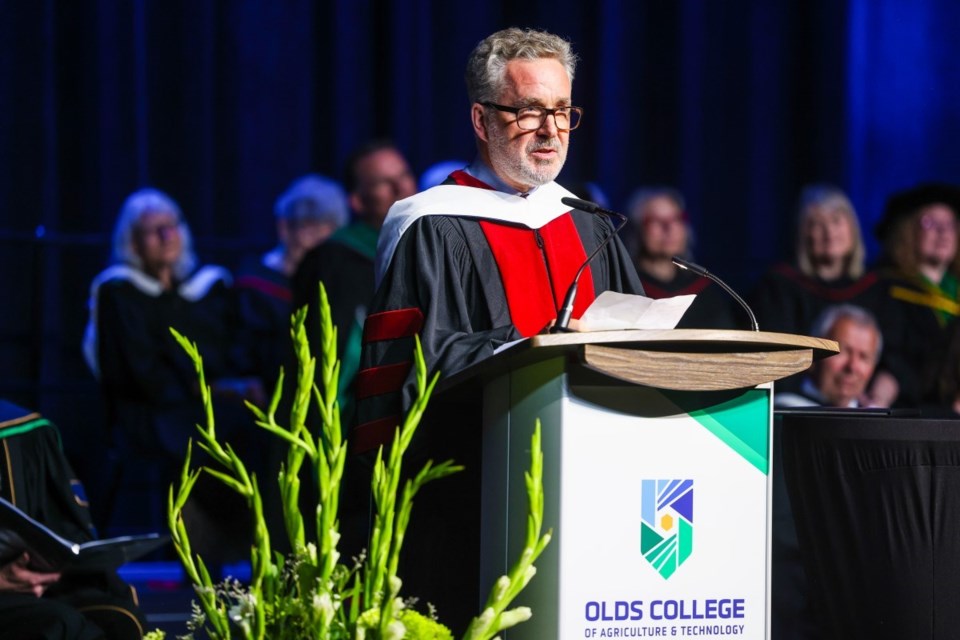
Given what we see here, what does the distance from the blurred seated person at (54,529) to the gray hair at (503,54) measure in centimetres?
143

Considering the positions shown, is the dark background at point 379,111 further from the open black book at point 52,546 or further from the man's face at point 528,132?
the man's face at point 528,132

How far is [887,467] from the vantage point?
10.1 ft

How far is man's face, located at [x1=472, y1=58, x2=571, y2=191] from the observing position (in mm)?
3252

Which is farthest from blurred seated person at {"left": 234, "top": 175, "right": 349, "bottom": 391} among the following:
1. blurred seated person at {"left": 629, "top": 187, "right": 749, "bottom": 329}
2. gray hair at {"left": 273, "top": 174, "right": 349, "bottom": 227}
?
blurred seated person at {"left": 629, "top": 187, "right": 749, "bottom": 329}

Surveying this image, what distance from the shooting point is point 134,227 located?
21.1 ft

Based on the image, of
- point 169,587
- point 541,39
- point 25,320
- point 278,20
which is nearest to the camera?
point 541,39

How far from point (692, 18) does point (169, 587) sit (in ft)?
13.5

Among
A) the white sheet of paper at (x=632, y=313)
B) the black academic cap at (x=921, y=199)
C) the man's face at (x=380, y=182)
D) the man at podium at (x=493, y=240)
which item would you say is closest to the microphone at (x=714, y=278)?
the white sheet of paper at (x=632, y=313)

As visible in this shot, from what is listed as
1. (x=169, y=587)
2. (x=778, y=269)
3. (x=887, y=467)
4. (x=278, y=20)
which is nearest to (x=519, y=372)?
(x=887, y=467)

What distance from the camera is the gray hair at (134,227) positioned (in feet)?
20.9

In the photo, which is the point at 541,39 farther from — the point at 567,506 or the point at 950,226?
the point at 950,226

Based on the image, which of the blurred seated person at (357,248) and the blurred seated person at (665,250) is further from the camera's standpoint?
the blurred seated person at (665,250)

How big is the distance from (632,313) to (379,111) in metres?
5.27

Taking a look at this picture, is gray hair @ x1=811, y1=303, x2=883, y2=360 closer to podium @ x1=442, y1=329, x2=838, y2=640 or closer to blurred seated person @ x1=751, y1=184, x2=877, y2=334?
blurred seated person @ x1=751, y1=184, x2=877, y2=334
